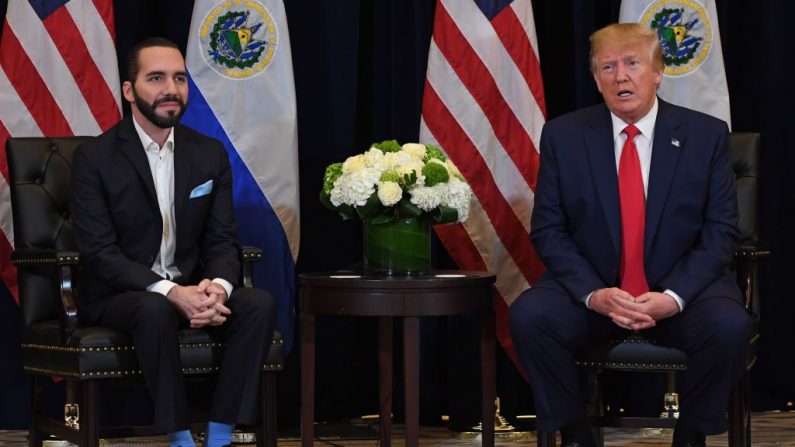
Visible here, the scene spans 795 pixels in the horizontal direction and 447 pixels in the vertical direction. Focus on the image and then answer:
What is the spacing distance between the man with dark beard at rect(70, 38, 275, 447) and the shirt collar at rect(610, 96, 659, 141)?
4.21ft

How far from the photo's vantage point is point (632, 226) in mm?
4078

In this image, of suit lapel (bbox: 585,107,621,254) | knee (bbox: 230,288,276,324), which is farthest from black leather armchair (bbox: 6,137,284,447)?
suit lapel (bbox: 585,107,621,254)

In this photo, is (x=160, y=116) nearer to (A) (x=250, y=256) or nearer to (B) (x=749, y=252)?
(A) (x=250, y=256)

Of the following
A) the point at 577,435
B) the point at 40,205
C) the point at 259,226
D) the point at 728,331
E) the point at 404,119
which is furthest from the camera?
the point at 404,119

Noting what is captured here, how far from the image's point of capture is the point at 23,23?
15.7 feet

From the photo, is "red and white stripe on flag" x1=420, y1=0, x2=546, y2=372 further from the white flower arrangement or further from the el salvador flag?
the white flower arrangement

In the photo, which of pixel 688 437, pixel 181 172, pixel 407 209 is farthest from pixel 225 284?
pixel 688 437

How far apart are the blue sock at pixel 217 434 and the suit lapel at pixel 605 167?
1.36 meters

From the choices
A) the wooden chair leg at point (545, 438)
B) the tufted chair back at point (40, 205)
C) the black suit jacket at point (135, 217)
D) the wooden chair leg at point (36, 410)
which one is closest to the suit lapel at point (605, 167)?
the wooden chair leg at point (545, 438)

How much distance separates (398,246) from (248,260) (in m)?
0.53

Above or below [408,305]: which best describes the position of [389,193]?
above

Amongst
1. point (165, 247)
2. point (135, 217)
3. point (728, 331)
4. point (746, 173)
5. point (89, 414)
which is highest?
point (746, 173)

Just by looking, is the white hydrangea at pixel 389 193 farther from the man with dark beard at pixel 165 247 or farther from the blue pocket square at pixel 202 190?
the blue pocket square at pixel 202 190

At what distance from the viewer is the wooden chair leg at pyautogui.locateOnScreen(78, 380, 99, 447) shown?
3.76m
